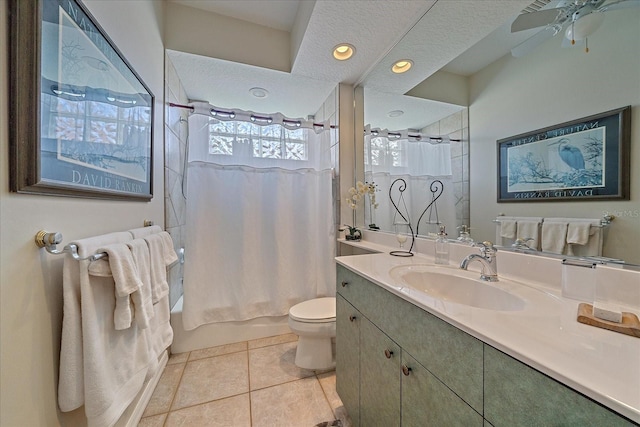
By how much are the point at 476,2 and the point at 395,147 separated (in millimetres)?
871

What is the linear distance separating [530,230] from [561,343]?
633mm

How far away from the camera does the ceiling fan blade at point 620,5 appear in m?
0.69

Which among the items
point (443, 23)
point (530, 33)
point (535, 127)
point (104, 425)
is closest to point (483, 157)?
point (535, 127)

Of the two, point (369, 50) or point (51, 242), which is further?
point (369, 50)

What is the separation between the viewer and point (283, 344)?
195 centimetres

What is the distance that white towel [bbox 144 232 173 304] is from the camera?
3.43 feet

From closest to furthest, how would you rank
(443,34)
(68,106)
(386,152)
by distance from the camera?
1. (68,106)
2. (443,34)
3. (386,152)

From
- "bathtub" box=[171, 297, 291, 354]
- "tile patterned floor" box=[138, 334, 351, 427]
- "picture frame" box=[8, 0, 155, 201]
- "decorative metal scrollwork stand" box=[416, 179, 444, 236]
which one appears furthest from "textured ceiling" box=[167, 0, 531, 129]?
"bathtub" box=[171, 297, 291, 354]

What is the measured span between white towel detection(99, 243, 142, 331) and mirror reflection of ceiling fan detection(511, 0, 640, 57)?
172 cm

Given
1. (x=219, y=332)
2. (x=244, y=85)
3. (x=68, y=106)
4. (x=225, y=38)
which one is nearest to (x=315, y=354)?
(x=219, y=332)

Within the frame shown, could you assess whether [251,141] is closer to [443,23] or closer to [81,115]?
[81,115]

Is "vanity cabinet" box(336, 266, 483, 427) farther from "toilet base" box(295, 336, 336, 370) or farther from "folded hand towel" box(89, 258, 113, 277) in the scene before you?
"folded hand towel" box(89, 258, 113, 277)

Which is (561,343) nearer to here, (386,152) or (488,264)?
(488,264)

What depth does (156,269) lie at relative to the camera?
1.09 metres
